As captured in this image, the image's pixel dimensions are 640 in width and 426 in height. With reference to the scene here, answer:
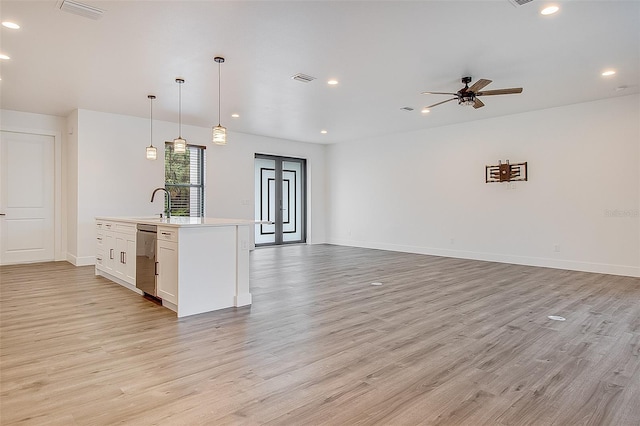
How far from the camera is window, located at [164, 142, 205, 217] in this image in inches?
304

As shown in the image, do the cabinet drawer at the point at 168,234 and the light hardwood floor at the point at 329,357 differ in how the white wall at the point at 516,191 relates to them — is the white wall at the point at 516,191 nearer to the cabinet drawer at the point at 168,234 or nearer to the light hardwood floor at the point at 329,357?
the light hardwood floor at the point at 329,357

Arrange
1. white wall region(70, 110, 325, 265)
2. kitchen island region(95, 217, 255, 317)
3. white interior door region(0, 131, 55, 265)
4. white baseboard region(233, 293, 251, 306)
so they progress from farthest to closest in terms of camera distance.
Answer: white wall region(70, 110, 325, 265) < white interior door region(0, 131, 55, 265) < white baseboard region(233, 293, 251, 306) < kitchen island region(95, 217, 255, 317)

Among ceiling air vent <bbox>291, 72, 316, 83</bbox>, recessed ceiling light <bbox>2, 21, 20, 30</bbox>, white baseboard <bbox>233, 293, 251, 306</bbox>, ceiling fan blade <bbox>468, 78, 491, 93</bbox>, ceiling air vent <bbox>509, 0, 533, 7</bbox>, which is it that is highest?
ceiling air vent <bbox>509, 0, 533, 7</bbox>

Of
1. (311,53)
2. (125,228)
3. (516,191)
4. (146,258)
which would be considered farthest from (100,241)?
(516,191)

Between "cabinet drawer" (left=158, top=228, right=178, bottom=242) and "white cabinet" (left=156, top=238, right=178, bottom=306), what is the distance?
32mm

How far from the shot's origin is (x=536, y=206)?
21.8ft

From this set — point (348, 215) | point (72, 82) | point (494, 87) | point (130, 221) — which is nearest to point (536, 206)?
point (494, 87)

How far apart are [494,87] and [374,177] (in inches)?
171

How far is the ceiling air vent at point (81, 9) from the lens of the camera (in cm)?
306

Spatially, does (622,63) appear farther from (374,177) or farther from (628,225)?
(374,177)

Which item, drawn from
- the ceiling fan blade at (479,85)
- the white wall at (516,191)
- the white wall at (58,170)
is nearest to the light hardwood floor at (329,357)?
the white wall at (516,191)

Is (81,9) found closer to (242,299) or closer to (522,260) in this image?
(242,299)

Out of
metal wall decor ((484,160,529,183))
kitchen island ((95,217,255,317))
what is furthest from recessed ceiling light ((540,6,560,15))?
metal wall decor ((484,160,529,183))

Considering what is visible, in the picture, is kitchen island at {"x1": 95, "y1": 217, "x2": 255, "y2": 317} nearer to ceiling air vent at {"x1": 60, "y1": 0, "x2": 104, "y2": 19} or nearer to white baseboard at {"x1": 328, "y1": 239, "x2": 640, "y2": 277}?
ceiling air vent at {"x1": 60, "y1": 0, "x2": 104, "y2": 19}
